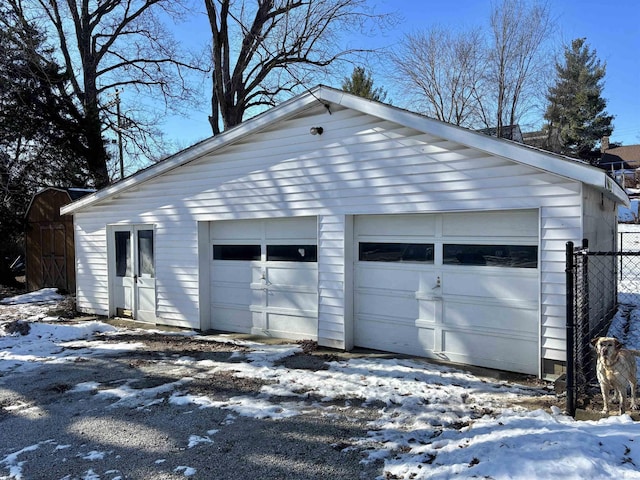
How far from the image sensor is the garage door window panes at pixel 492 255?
5.32 meters

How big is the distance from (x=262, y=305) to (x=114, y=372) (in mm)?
2543

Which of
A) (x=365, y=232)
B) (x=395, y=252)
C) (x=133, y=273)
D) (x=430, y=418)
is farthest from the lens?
(x=133, y=273)

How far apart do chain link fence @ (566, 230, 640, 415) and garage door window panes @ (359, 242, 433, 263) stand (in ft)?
6.07

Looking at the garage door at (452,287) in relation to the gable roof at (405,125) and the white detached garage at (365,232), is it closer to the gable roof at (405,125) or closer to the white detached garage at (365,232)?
the white detached garage at (365,232)

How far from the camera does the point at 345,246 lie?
653cm

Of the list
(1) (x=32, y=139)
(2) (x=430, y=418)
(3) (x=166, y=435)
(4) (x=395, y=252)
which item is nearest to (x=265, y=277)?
(4) (x=395, y=252)

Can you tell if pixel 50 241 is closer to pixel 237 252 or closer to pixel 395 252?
pixel 237 252

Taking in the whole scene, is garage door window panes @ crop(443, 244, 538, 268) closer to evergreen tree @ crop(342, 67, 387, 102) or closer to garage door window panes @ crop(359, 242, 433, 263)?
garage door window panes @ crop(359, 242, 433, 263)

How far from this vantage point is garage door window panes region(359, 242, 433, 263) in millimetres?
6105

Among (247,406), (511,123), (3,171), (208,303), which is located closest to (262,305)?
(208,303)

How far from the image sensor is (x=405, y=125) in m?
5.84

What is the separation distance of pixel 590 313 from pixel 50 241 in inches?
576

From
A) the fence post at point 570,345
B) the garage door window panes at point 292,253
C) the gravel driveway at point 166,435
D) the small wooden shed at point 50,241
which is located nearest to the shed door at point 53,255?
the small wooden shed at point 50,241

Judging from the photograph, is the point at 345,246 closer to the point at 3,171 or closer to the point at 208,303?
the point at 208,303
